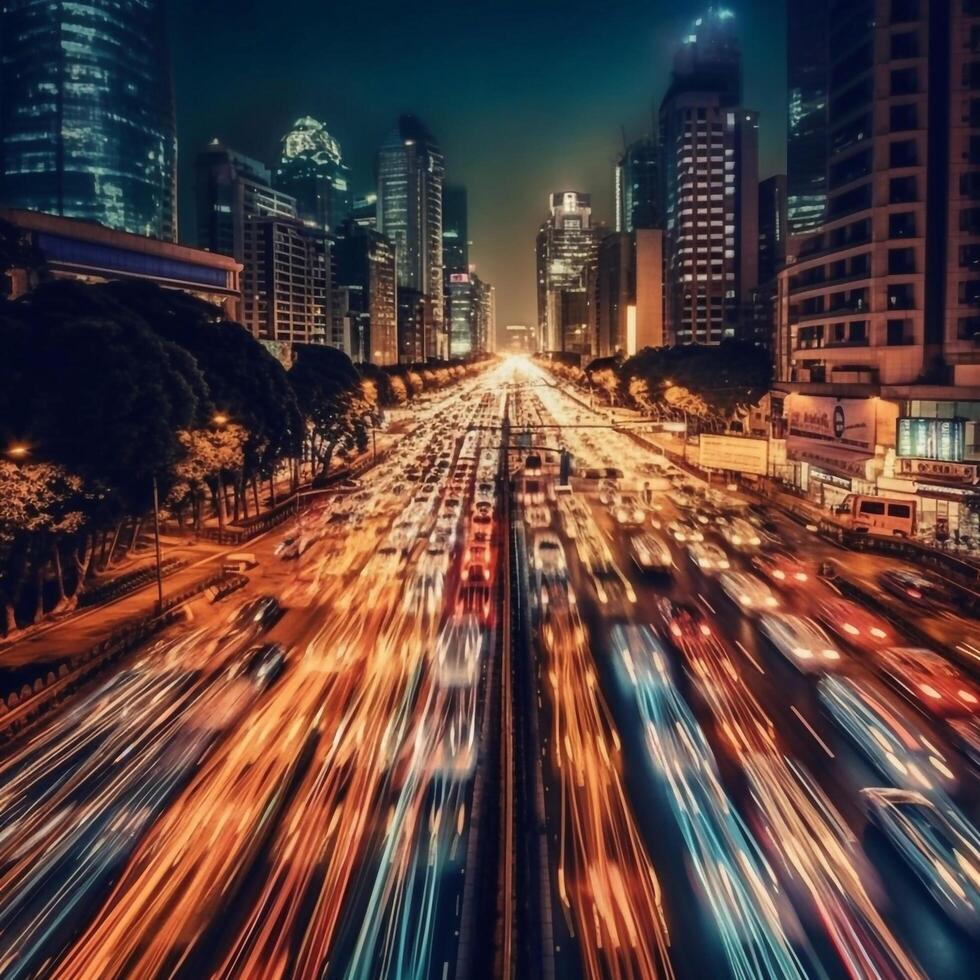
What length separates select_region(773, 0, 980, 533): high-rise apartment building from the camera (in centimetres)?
5331

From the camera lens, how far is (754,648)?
32.8 m

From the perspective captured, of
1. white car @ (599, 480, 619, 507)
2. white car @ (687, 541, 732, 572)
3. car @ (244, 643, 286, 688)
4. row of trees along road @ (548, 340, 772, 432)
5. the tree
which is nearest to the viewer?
car @ (244, 643, 286, 688)

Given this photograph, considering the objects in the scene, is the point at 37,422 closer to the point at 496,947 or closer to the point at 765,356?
the point at 496,947

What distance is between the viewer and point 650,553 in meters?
49.9

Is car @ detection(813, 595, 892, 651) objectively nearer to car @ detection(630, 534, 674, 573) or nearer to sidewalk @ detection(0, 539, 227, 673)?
car @ detection(630, 534, 674, 573)

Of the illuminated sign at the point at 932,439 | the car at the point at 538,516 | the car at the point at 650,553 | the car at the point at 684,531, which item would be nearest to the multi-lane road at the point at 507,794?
the car at the point at 650,553

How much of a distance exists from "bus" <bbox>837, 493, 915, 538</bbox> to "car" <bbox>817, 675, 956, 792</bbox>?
23474 millimetres

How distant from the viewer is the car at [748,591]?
127 ft

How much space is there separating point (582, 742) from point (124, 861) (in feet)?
38.0

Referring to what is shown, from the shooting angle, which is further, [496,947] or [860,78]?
[860,78]

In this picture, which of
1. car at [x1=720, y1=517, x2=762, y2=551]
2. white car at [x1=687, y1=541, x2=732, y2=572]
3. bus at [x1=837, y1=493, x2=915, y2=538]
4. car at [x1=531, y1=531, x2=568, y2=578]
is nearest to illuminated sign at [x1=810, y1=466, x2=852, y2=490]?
car at [x1=720, y1=517, x2=762, y2=551]

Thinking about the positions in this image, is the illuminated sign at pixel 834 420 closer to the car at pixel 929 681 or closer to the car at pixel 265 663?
the car at pixel 929 681

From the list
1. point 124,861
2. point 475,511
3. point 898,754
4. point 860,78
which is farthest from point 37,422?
point 860,78

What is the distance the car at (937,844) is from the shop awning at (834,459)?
38.7 m
